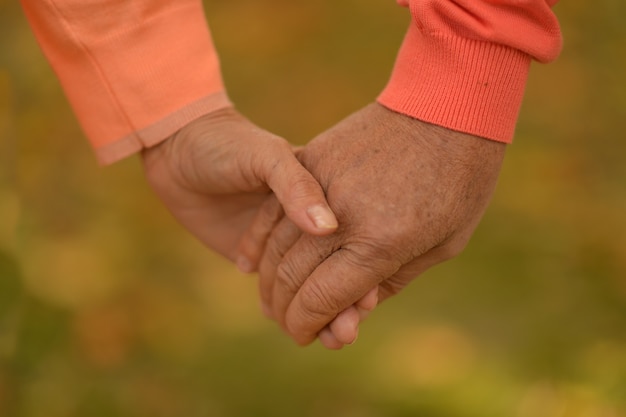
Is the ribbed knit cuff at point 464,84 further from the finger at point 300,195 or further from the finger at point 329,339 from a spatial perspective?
the finger at point 329,339

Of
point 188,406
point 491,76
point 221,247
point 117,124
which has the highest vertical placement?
point 491,76

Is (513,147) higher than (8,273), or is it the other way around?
(513,147)

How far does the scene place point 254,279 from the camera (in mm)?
1582

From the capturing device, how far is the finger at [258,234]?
93 cm

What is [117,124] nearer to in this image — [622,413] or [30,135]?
[30,135]

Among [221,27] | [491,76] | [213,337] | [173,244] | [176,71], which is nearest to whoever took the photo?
[491,76]

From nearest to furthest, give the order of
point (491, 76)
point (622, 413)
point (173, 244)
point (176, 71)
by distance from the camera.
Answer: point (491, 76)
point (176, 71)
point (622, 413)
point (173, 244)

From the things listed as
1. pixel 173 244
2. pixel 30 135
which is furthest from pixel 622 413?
pixel 30 135

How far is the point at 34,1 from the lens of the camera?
2.77ft

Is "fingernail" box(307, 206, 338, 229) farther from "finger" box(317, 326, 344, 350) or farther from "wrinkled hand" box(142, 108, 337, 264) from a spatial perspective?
"finger" box(317, 326, 344, 350)

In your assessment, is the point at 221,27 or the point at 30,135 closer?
the point at 30,135

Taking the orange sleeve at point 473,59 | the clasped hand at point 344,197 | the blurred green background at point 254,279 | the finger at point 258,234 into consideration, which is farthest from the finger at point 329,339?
the blurred green background at point 254,279

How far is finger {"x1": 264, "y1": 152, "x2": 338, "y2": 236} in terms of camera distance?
0.75 m

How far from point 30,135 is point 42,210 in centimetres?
19
